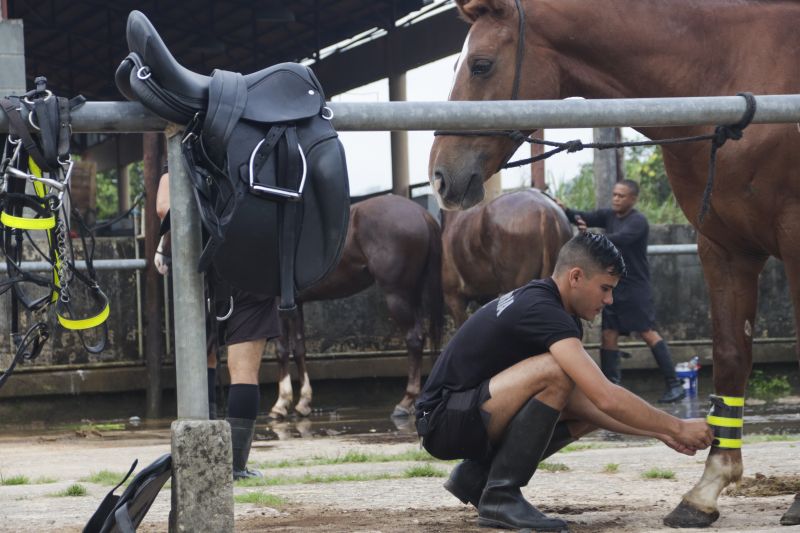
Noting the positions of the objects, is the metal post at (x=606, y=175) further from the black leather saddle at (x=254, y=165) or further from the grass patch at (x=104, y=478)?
the black leather saddle at (x=254, y=165)

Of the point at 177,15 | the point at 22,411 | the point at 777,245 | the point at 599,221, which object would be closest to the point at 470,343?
the point at 777,245

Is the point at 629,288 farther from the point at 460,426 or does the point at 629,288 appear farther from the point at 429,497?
the point at 460,426

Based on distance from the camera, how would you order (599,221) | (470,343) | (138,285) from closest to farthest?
(470,343) < (599,221) < (138,285)

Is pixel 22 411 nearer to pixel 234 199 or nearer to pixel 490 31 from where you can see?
pixel 490 31

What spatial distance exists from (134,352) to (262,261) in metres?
9.31

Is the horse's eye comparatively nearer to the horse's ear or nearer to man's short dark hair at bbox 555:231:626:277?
the horse's ear

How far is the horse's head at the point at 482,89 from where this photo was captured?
422 cm

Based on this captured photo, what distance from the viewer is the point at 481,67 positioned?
430cm

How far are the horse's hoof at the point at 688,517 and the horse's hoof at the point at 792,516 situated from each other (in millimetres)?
251

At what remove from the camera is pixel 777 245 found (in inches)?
158

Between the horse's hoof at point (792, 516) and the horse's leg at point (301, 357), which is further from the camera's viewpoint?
the horse's leg at point (301, 357)

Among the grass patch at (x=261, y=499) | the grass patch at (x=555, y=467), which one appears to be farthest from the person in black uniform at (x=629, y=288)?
the grass patch at (x=261, y=499)

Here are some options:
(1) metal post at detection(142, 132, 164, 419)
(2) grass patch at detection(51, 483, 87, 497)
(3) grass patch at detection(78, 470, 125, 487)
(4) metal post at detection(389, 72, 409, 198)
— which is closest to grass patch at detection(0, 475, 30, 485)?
(3) grass patch at detection(78, 470, 125, 487)

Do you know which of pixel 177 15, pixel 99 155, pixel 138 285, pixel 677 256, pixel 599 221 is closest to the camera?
pixel 599 221
